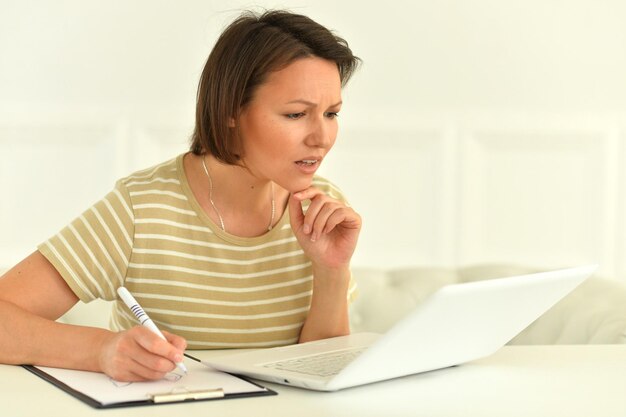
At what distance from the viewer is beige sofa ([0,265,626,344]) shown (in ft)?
6.29

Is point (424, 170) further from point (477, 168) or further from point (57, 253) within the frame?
point (57, 253)

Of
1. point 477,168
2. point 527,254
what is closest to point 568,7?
point 477,168

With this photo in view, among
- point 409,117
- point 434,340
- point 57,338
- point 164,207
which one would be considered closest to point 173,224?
point 164,207

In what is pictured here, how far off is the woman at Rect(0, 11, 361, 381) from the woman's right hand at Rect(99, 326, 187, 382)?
322 mm

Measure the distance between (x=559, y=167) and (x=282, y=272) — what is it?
1.78 meters

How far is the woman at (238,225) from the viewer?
1.56m

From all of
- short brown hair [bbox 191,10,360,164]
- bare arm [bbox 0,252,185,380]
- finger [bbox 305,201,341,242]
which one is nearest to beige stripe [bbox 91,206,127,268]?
bare arm [bbox 0,252,185,380]

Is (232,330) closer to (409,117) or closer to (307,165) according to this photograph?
(307,165)

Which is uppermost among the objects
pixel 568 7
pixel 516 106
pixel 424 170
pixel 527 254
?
pixel 568 7

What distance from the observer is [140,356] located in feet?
3.82

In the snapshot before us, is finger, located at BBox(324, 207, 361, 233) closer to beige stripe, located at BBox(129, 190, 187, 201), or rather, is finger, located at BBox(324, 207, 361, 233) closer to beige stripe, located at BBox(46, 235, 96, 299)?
beige stripe, located at BBox(129, 190, 187, 201)

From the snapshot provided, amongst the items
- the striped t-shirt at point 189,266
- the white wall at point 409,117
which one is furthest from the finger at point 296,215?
the white wall at point 409,117

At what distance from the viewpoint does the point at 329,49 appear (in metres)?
1.63

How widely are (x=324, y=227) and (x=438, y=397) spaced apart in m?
0.47
